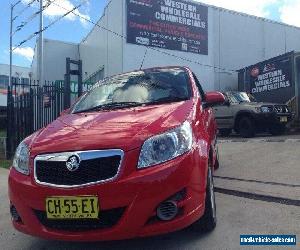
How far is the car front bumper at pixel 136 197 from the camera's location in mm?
3002

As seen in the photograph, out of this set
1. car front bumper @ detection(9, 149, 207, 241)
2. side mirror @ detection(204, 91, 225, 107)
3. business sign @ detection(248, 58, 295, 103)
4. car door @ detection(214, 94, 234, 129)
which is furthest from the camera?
business sign @ detection(248, 58, 295, 103)

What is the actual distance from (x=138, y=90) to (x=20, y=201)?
1850 millimetres

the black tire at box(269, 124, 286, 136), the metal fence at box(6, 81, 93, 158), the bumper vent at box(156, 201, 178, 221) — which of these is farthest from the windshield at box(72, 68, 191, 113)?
the black tire at box(269, 124, 286, 136)

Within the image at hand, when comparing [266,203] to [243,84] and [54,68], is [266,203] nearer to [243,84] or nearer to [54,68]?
[243,84]

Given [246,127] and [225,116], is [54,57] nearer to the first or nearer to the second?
[225,116]

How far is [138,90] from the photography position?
182 inches

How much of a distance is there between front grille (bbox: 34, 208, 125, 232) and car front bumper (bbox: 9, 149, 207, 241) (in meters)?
0.02

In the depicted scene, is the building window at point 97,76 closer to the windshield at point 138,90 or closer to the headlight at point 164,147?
the windshield at point 138,90

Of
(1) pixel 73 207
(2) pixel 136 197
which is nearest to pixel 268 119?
(2) pixel 136 197

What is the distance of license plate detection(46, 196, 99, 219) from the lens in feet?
9.95

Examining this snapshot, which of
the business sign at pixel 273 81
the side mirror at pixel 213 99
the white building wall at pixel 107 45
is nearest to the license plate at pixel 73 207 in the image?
the side mirror at pixel 213 99

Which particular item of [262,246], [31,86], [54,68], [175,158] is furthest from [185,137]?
[54,68]

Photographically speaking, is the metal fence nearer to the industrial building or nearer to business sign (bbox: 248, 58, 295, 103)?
the industrial building

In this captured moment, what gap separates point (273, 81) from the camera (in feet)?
54.8
